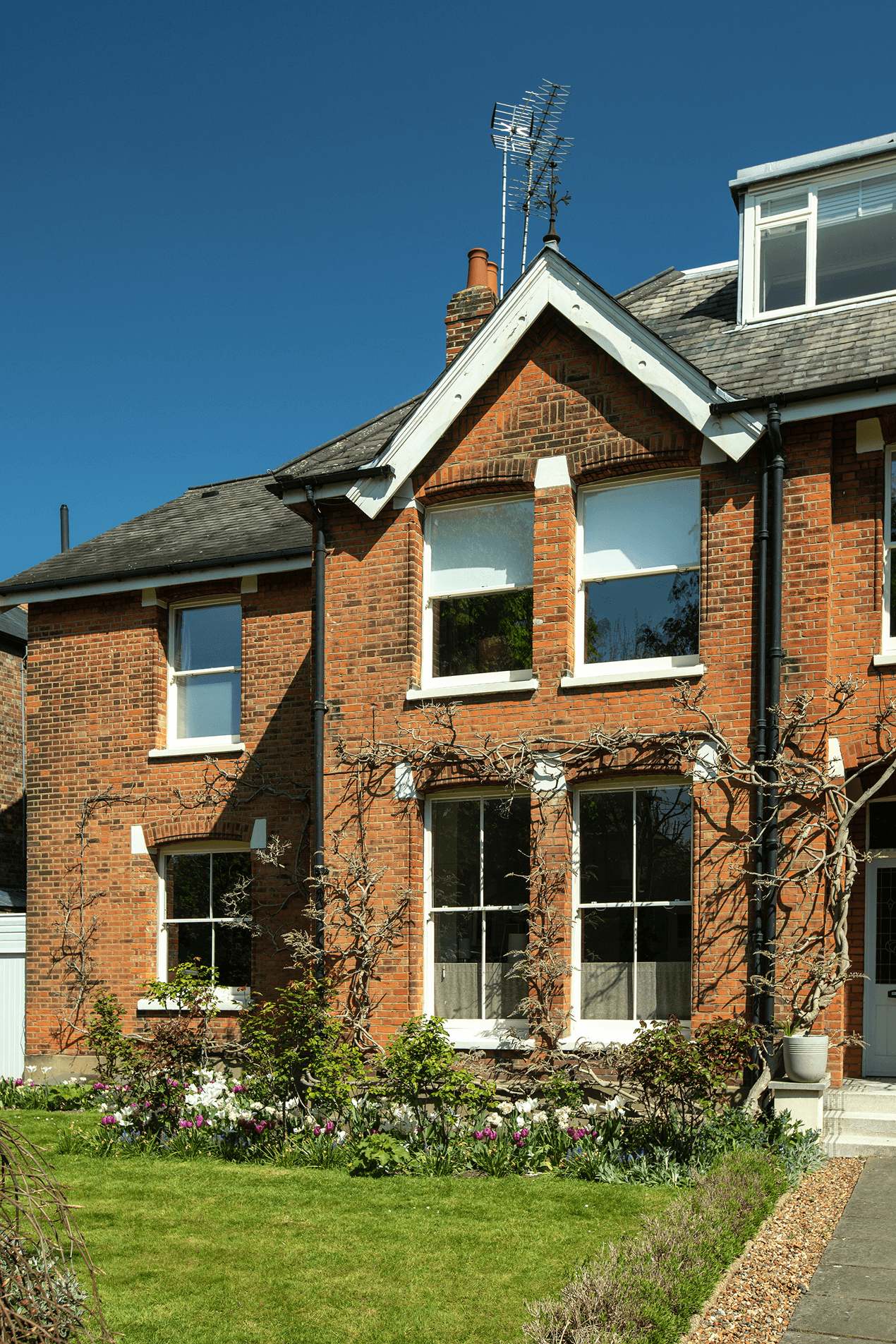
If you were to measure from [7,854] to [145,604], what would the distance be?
6.83m

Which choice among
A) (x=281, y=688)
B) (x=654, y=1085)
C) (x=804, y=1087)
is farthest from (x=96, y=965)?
(x=804, y=1087)

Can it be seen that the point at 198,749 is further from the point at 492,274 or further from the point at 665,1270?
the point at 665,1270

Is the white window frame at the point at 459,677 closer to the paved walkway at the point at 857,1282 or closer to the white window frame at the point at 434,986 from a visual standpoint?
the white window frame at the point at 434,986

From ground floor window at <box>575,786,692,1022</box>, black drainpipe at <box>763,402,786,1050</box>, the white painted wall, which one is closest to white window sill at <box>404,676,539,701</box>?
ground floor window at <box>575,786,692,1022</box>

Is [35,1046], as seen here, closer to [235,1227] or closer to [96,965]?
[96,965]

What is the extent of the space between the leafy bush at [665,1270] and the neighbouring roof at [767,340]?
6765 mm

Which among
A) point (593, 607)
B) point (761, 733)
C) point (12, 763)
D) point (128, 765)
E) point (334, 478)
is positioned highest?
point (334, 478)

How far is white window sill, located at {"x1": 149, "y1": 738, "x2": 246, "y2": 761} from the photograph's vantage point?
49.7ft

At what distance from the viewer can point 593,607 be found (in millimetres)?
12102

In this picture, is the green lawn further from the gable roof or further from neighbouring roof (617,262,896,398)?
neighbouring roof (617,262,896,398)

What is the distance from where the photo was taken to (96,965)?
15.5 metres

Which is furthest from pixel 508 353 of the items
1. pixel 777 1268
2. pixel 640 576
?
pixel 777 1268

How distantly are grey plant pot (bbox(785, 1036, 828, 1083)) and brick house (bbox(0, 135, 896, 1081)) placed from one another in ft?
2.27

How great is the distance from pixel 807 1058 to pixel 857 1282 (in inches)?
116
